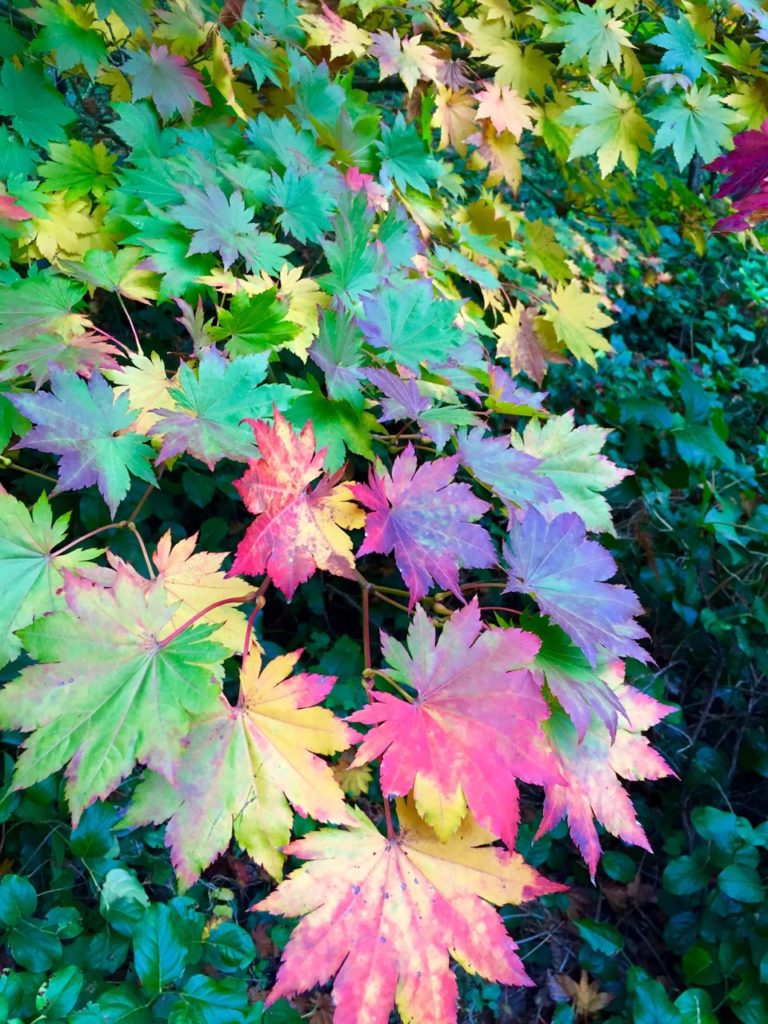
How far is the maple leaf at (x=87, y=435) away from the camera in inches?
38.9

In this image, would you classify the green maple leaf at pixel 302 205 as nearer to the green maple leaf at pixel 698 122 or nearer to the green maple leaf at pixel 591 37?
the green maple leaf at pixel 591 37

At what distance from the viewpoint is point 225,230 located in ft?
4.28

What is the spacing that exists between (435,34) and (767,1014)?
280 centimetres

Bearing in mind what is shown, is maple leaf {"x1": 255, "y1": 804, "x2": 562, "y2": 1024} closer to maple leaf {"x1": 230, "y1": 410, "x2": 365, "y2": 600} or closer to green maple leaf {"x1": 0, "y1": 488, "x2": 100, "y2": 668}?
maple leaf {"x1": 230, "y1": 410, "x2": 365, "y2": 600}

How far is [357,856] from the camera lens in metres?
0.85

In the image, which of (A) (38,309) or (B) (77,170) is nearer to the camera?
(A) (38,309)

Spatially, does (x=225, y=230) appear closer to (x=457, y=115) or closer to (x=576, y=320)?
(x=457, y=115)

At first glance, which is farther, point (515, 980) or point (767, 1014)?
point (767, 1014)

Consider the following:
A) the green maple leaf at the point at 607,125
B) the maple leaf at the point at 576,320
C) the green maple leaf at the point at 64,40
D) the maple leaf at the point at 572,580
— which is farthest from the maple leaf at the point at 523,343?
the green maple leaf at the point at 64,40

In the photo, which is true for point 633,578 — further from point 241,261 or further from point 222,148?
point 222,148

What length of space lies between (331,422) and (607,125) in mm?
1385

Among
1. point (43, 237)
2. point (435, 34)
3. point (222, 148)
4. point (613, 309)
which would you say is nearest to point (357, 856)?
point (43, 237)

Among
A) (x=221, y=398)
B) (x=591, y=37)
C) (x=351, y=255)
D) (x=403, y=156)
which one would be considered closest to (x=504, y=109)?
(x=591, y=37)

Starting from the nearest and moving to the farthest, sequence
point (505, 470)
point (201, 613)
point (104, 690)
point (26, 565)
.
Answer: point (104, 690) → point (201, 613) → point (26, 565) → point (505, 470)
